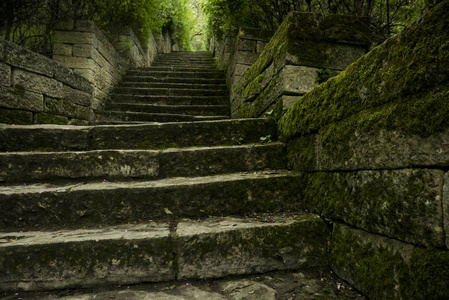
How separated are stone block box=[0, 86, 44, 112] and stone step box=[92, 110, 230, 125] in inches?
42.5

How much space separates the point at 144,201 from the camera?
1.89 meters

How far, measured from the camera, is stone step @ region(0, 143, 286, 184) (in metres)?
2.22

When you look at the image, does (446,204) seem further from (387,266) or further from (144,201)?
(144,201)

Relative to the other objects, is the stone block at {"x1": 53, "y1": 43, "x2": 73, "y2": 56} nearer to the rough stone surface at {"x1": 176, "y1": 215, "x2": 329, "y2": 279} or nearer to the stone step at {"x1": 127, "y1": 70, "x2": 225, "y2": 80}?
the stone step at {"x1": 127, "y1": 70, "x2": 225, "y2": 80}

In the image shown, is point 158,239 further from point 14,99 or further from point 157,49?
point 157,49

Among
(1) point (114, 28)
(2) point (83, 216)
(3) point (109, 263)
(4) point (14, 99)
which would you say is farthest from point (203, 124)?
(1) point (114, 28)

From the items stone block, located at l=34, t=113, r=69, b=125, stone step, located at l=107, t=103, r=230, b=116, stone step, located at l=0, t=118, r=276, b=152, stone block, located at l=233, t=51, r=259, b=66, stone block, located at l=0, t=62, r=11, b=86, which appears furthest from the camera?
stone step, located at l=107, t=103, r=230, b=116

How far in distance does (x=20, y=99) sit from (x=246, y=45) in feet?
13.3

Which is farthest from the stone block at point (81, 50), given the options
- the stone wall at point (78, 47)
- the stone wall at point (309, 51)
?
the stone wall at point (309, 51)

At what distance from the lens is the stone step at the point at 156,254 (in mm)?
1452

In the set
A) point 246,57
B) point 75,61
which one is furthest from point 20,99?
point 246,57

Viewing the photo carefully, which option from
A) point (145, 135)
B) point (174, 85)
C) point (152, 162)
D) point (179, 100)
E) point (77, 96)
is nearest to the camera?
point (152, 162)

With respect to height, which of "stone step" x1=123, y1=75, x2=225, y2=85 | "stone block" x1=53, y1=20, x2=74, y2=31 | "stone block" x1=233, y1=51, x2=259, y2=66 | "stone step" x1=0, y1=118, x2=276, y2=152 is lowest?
"stone step" x1=0, y1=118, x2=276, y2=152

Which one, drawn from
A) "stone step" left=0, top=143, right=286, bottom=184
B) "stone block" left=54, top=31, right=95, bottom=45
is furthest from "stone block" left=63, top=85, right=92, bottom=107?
"stone step" left=0, top=143, right=286, bottom=184
